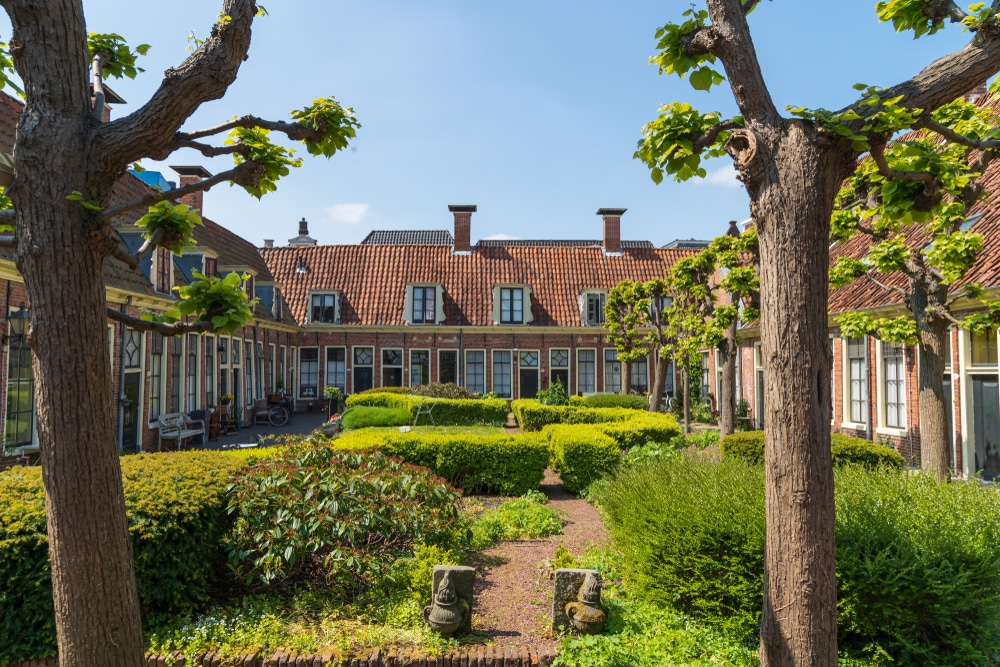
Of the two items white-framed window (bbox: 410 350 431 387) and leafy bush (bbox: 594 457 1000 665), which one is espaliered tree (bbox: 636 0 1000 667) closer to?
leafy bush (bbox: 594 457 1000 665)

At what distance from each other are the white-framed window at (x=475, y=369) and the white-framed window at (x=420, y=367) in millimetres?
1586

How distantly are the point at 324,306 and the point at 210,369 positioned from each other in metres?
8.18

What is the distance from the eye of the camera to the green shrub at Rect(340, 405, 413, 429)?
13.9 metres

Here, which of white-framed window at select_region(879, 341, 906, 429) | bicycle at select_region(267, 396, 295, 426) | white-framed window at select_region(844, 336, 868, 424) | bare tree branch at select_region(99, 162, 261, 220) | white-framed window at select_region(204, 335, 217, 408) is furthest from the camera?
bicycle at select_region(267, 396, 295, 426)

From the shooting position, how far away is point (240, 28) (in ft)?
10.4

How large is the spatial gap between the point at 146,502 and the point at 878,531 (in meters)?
5.29

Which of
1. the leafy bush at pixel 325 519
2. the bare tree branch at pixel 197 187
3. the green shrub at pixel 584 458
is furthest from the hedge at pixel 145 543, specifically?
the green shrub at pixel 584 458

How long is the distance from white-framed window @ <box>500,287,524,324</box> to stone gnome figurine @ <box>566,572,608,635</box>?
20.8m

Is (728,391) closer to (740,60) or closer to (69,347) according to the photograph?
(740,60)

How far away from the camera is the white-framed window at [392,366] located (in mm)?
25000

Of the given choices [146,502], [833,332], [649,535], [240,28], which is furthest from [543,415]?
[240,28]

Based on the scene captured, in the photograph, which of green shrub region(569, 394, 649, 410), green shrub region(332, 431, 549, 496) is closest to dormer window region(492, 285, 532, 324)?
green shrub region(569, 394, 649, 410)

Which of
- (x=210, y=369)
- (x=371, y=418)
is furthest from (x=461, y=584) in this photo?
(x=210, y=369)

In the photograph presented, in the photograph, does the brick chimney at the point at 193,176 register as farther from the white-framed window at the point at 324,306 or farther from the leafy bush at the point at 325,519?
the leafy bush at the point at 325,519
